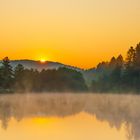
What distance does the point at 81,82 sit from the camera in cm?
7681

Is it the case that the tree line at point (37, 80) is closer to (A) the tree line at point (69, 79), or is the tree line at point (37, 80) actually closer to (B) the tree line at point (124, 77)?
(A) the tree line at point (69, 79)

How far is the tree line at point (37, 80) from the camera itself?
6481 centimetres

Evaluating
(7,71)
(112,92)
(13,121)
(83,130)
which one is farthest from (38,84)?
(83,130)

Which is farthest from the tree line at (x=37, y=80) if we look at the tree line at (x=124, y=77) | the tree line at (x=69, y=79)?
the tree line at (x=124, y=77)

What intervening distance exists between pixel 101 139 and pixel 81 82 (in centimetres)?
6109

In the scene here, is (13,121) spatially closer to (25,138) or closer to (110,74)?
(25,138)

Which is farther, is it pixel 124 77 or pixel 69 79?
pixel 69 79

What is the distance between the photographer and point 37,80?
235 feet

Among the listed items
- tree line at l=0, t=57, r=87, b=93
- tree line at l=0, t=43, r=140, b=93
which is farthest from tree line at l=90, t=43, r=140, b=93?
tree line at l=0, t=57, r=87, b=93

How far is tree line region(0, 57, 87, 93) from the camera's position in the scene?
64.8 meters

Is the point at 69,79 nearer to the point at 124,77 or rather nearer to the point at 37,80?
the point at 37,80

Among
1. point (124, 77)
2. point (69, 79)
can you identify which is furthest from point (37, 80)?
point (124, 77)

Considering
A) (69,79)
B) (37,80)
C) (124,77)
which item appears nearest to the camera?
(124,77)

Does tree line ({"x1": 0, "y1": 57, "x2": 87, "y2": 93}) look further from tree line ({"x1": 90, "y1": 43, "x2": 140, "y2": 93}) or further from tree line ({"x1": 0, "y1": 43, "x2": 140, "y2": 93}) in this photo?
tree line ({"x1": 90, "y1": 43, "x2": 140, "y2": 93})
